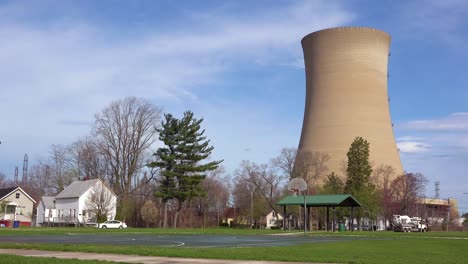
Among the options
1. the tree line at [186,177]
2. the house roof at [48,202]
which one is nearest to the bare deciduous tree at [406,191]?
the tree line at [186,177]

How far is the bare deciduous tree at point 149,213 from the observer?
2515 inches

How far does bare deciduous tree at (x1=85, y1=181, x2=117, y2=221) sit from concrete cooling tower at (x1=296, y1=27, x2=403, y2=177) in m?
23.8

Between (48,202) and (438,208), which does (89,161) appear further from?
(438,208)

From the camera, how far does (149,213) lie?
63812mm

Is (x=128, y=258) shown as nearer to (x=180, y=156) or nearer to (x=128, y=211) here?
(x=180, y=156)

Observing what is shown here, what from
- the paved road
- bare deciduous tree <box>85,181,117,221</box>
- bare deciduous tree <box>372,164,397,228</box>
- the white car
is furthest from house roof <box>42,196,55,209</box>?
the paved road

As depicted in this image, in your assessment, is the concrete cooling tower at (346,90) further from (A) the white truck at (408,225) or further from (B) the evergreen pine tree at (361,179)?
(A) the white truck at (408,225)

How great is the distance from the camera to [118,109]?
64125 mm

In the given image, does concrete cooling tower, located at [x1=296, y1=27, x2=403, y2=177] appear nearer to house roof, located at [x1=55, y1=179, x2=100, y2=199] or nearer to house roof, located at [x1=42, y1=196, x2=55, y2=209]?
house roof, located at [x1=55, y1=179, x2=100, y2=199]

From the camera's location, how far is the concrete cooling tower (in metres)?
52.1

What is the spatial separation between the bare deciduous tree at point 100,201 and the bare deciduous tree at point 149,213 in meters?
3.61

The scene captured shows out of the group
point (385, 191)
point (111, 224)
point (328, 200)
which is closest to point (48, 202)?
point (111, 224)

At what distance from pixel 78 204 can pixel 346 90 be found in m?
35.3

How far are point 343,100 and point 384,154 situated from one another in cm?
883
